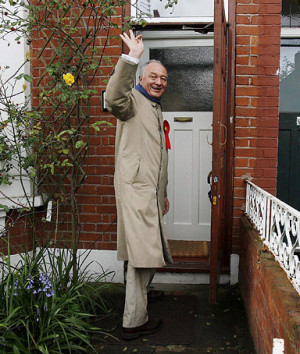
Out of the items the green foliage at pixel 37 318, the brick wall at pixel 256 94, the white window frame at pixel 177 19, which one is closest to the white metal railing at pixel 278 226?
the brick wall at pixel 256 94

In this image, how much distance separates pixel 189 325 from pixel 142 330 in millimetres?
427

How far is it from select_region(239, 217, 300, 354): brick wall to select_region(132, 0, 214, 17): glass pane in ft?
7.43

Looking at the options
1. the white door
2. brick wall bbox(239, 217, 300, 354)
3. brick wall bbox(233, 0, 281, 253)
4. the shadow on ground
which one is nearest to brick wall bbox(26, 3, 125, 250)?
the shadow on ground

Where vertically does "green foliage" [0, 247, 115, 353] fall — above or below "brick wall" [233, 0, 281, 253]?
below

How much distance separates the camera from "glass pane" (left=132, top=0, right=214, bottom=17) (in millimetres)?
4312

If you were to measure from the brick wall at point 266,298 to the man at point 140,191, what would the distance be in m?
0.71

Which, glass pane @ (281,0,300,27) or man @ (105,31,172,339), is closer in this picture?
man @ (105,31,172,339)

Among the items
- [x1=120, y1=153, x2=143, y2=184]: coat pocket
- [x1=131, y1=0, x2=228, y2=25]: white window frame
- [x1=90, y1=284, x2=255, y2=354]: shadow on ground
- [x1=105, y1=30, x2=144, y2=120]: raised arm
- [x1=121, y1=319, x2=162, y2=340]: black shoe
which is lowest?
[x1=90, y1=284, x2=255, y2=354]: shadow on ground

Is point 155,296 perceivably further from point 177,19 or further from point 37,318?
point 177,19

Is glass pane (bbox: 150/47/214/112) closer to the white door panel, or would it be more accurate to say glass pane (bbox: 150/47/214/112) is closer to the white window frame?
the white door panel

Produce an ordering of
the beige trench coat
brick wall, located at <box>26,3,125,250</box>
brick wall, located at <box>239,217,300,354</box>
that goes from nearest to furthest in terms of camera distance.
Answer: brick wall, located at <box>239,217,300,354</box>
the beige trench coat
brick wall, located at <box>26,3,125,250</box>

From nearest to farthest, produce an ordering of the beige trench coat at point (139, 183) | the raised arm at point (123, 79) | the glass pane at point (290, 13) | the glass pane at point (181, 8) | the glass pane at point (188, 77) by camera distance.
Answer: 1. the raised arm at point (123, 79)
2. the beige trench coat at point (139, 183)
3. the glass pane at point (181, 8)
4. the glass pane at point (290, 13)
5. the glass pane at point (188, 77)

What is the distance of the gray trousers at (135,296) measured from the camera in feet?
10.2

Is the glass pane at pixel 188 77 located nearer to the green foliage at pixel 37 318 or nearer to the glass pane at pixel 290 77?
the glass pane at pixel 290 77
